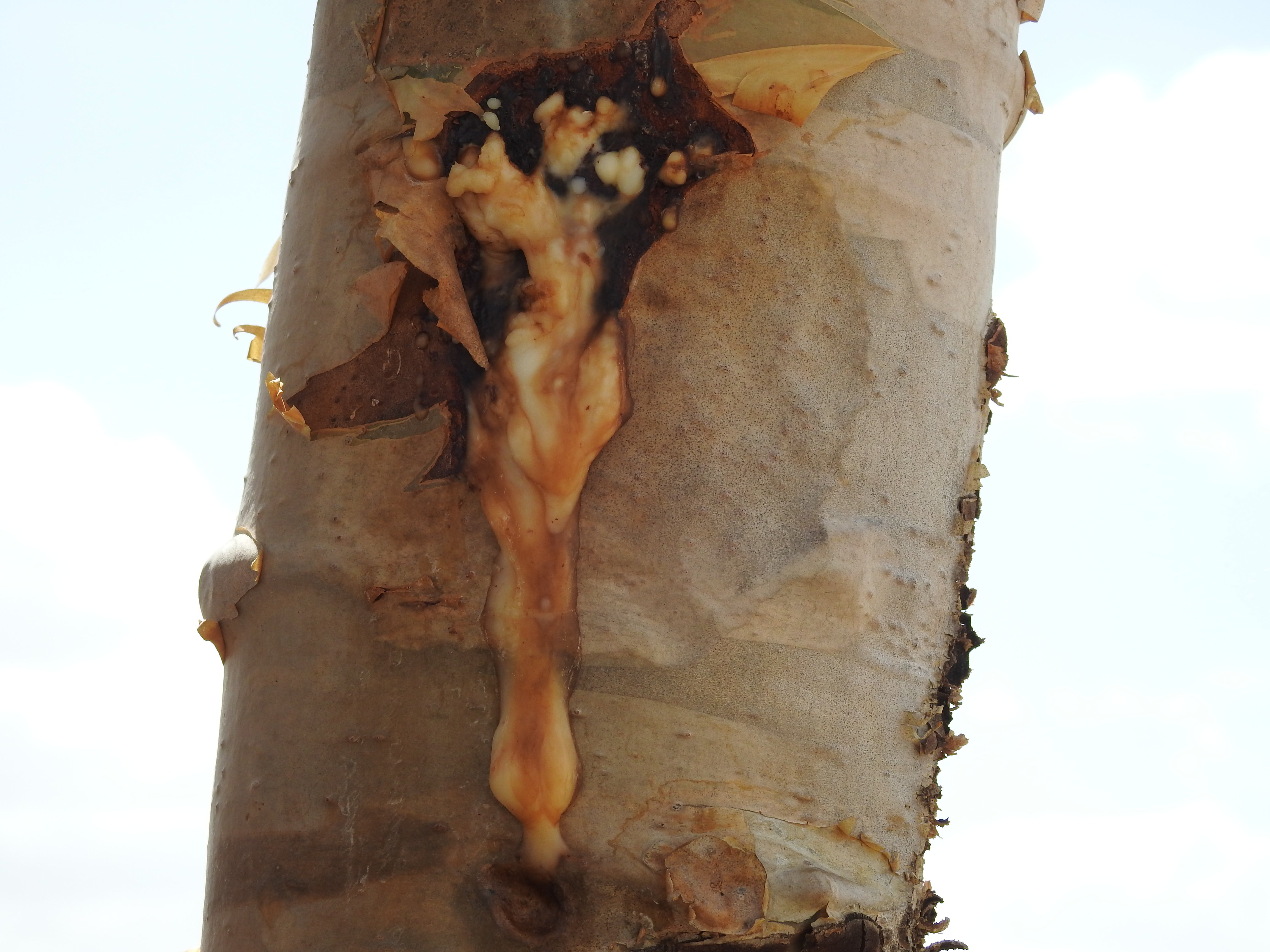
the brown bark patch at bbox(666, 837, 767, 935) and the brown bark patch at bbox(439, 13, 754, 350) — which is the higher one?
the brown bark patch at bbox(439, 13, 754, 350)

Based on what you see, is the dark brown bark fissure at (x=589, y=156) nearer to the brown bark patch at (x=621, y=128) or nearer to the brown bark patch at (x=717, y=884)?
the brown bark patch at (x=621, y=128)

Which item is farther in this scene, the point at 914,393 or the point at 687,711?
the point at 914,393

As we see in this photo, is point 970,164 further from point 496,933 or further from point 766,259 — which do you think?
point 496,933

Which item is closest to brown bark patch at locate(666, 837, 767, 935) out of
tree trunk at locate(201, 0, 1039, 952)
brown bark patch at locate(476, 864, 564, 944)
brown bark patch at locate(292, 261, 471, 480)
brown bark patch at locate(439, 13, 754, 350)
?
tree trunk at locate(201, 0, 1039, 952)

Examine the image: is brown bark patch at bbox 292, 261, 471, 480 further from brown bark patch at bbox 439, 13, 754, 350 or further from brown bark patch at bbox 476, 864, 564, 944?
brown bark patch at bbox 476, 864, 564, 944

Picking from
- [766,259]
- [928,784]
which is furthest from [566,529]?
[928,784]

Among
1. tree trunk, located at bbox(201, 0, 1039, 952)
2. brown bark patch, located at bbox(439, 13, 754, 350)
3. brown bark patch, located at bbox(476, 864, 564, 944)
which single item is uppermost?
brown bark patch, located at bbox(439, 13, 754, 350)

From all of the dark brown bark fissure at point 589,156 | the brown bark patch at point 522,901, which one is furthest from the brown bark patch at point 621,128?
the brown bark patch at point 522,901

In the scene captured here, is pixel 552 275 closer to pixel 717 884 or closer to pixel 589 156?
pixel 589 156
